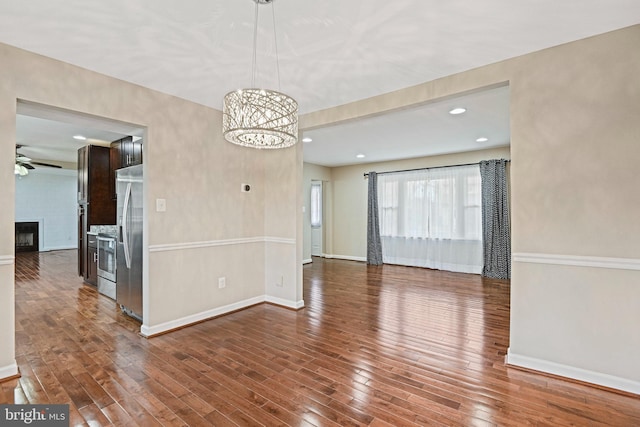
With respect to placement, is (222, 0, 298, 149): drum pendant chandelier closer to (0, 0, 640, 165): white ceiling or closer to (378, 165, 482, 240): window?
(0, 0, 640, 165): white ceiling

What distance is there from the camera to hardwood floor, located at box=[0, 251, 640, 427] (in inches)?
73.8

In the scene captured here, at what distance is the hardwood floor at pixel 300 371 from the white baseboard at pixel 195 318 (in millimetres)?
101

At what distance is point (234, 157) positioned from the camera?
3834 millimetres

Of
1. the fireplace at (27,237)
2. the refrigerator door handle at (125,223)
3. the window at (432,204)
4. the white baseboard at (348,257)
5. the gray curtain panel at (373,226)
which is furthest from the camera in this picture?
the fireplace at (27,237)

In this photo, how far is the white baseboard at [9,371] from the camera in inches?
87.4

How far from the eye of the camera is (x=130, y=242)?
11.4 ft

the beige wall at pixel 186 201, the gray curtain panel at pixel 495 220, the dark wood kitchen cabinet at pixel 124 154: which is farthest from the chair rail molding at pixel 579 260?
the dark wood kitchen cabinet at pixel 124 154

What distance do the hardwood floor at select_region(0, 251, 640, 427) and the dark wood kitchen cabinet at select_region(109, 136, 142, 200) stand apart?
80.3 inches

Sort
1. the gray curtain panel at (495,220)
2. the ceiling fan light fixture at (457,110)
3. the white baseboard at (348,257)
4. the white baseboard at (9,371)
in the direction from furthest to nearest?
the white baseboard at (348,257)
the gray curtain panel at (495,220)
the ceiling fan light fixture at (457,110)
the white baseboard at (9,371)

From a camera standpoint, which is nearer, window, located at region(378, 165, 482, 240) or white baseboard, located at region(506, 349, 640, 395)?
white baseboard, located at region(506, 349, 640, 395)

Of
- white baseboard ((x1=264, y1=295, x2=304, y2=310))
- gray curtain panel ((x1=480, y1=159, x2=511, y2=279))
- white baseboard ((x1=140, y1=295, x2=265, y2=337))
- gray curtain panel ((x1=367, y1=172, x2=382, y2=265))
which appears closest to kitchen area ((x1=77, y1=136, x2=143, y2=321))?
white baseboard ((x1=140, y1=295, x2=265, y2=337))

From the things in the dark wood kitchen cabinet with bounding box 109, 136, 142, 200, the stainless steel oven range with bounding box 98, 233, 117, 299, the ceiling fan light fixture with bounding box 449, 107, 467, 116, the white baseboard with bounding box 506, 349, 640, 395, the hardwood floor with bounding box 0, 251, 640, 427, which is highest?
the ceiling fan light fixture with bounding box 449, 107, 467, 116

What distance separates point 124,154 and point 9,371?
11.4 ft

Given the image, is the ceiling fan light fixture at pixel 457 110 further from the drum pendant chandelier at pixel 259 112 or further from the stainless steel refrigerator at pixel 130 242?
the stainless steel refrigerator at pixel 130 242
